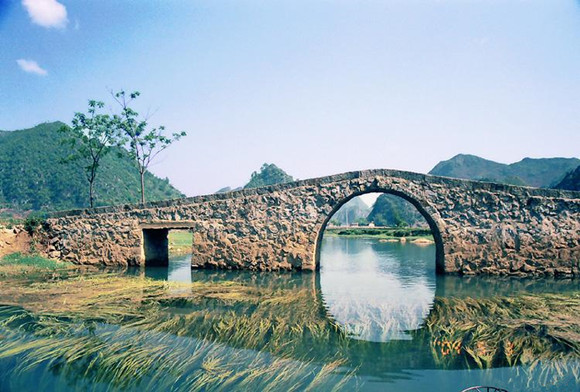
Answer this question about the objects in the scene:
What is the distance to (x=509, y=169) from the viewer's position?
278ft

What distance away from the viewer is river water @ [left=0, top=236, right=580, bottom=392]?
447cm

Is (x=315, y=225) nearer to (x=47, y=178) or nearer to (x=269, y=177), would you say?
(x=47, y=178)

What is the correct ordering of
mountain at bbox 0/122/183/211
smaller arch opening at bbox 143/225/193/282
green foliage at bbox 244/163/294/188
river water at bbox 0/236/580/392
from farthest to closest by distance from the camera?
green foliage at bbox 244/163/294/188 < mountain at bbox 0/122/183/211 < smaller arch opening at bbox 143/225/193/282 < river water at bbox 0/236/580/392

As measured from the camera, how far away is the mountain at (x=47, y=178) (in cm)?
4666

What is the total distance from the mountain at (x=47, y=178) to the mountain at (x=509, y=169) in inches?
2315

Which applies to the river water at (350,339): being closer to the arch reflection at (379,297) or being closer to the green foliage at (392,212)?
the arch reflection at (379,297)

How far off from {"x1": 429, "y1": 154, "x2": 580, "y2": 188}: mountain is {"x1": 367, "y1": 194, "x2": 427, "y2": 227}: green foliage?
18651 millimetres

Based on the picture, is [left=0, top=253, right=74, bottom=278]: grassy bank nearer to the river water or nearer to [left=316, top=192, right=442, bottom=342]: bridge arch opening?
the river water

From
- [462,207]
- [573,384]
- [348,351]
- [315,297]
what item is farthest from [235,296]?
[462,207]

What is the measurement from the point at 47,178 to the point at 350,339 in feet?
173

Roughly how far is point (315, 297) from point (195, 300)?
257cm

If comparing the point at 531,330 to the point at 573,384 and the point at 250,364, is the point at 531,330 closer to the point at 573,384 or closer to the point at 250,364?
the point at 573,384

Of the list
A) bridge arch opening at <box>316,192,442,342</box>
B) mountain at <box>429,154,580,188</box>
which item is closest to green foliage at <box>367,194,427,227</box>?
mountain at <box>429,154,580,188</box>

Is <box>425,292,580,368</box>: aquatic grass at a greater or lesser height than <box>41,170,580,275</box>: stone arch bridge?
lesser
